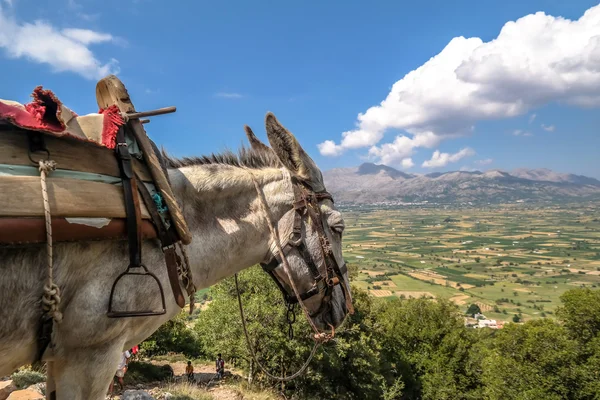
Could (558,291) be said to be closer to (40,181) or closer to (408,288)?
(408,288)

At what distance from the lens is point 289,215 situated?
3039 mm

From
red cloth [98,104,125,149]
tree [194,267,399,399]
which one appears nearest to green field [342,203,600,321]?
tree [194,267,399,399]

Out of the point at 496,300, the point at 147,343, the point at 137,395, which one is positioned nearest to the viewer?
the point at 137,395

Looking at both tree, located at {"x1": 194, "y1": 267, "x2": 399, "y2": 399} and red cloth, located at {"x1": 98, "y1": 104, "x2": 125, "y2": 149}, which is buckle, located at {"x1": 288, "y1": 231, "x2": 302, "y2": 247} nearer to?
red cloth, located at {"x1": 98, "y1": 104, "x2": 125, "y2": 149}

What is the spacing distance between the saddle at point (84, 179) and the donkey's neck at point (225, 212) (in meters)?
0.35

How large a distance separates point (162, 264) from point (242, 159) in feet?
4.51

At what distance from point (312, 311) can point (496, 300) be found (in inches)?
4565

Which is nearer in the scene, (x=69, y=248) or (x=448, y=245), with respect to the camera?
(x=69, y=248)

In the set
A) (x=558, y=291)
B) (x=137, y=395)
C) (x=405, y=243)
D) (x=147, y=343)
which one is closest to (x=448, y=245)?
(x=405, y=243)

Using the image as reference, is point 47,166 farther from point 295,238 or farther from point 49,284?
point 295,238

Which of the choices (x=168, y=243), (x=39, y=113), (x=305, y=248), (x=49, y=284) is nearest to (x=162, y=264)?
(x=168, y=243)

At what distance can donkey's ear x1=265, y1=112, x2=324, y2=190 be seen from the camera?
299 centimetres

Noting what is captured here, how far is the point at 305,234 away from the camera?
3.03m

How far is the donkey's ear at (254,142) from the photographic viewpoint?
135 inches
